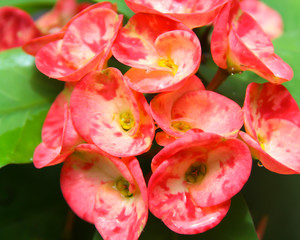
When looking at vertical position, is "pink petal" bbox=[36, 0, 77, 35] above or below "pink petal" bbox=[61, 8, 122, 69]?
below

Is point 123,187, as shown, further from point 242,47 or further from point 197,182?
point 242,47

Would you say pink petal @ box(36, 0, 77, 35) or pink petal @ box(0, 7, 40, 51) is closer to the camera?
pink petal @ box(0, 7, 40, 51)

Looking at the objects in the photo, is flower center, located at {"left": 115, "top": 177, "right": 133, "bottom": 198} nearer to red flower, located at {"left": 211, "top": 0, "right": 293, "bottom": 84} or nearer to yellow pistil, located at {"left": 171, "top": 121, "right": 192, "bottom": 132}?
yellow pistil, located at {"left": 171, "top": 121, "right": 192, "bottom": 132}

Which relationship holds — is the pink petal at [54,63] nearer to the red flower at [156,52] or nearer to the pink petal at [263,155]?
the red flower at [156,52]

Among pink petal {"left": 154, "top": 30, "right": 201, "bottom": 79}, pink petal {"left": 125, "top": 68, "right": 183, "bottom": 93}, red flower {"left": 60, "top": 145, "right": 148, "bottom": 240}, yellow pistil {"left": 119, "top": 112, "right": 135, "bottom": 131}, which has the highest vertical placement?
pink petal {"left": 154, "top": 30, "right": 201, "bottom": 79}

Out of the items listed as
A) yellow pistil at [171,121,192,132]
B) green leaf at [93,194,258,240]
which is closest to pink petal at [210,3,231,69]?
yellow pistil at [171,121,192,132]

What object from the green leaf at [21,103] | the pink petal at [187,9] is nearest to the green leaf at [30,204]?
A: the green leaf at [21,103]

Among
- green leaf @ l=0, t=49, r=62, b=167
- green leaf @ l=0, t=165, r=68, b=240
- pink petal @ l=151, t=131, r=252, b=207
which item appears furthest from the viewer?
green leaf @ l=0, t=165, r=68, b=240
